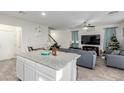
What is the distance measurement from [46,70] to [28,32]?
451cm

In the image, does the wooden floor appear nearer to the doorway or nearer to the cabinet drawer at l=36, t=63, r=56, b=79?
the cabinet drawer at l=36, t=63, r=56, b=79

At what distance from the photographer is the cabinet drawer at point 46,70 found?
59.5 inches

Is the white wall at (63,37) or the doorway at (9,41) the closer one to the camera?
the doorway at (9,41)

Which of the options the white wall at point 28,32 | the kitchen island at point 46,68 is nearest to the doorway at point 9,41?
the white wall at point 28,32

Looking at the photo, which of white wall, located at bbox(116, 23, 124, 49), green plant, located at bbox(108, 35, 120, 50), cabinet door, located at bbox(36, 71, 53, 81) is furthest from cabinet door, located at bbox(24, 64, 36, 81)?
white wall, located at bbox(116, 23, 124, 49)

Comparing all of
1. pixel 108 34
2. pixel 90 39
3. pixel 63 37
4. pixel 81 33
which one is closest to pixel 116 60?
pixel 108 34

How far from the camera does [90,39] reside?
733 centimetres

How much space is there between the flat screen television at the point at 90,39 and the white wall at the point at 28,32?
327cm

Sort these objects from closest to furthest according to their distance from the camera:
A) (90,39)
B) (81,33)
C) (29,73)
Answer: (29,73) → (90,39) → (81,33)

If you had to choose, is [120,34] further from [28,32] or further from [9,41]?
[9,41]

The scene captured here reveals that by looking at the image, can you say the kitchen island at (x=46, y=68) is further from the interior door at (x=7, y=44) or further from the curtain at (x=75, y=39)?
the curtain at (x=75, y=39)
